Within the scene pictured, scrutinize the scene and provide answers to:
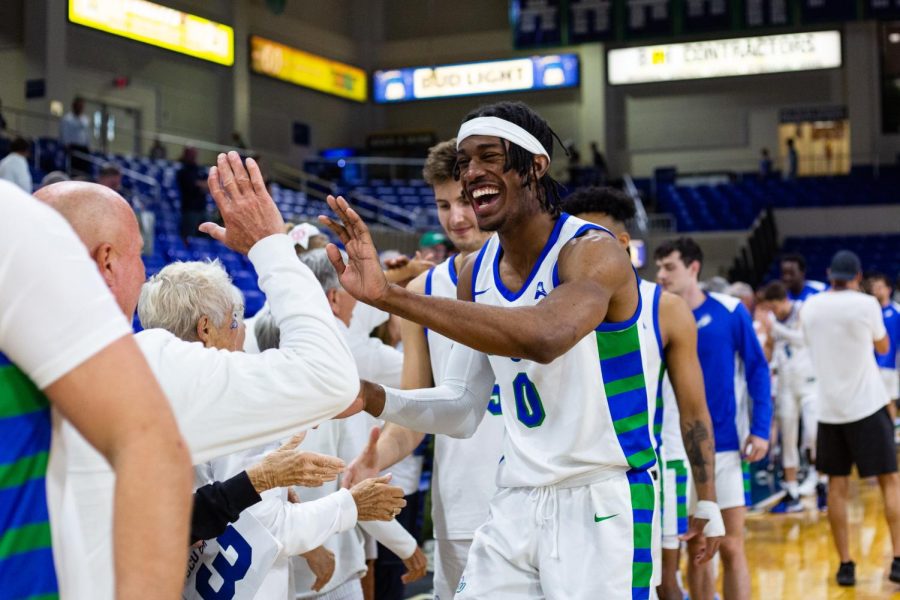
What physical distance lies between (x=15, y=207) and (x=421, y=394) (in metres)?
1.75

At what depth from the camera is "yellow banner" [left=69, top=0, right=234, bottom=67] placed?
65.3 feet

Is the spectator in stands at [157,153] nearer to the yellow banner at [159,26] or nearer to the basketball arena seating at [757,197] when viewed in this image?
the yellow banner at [159,26]

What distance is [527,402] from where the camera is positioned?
113 inches

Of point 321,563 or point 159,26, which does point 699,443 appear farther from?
point 159,26

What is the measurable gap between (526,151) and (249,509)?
1.19m

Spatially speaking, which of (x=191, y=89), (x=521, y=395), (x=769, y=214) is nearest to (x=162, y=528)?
(x=521, y=395)

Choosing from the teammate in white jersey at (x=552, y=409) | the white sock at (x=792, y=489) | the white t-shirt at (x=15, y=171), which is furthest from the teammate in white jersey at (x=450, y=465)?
the white t-shirt at (x=15, y=171)

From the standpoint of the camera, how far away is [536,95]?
1074 inches

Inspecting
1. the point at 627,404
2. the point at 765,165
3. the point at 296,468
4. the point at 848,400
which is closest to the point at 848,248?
the point at 765,165

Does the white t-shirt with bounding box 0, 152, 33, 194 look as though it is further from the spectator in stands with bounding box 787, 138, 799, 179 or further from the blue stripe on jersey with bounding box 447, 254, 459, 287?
the spectator in stands with bounding box 787, 138, 799, 179

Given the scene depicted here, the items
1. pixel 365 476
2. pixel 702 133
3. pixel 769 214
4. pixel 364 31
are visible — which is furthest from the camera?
pixel 364 31

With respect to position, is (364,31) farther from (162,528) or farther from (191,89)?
(162,528)

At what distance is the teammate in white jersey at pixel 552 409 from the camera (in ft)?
9.01

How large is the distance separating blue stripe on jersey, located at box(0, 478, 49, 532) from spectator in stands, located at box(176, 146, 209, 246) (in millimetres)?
12135
